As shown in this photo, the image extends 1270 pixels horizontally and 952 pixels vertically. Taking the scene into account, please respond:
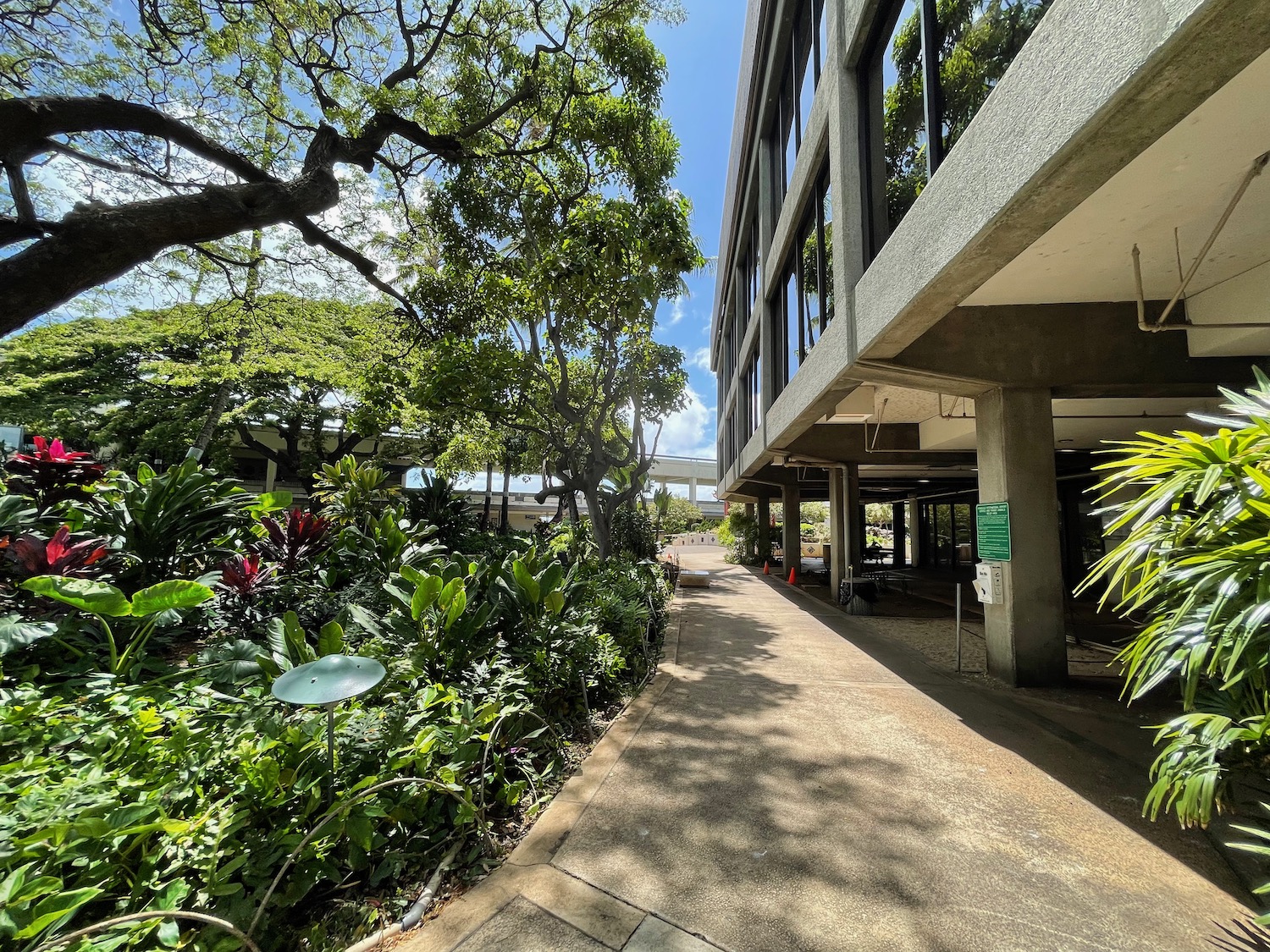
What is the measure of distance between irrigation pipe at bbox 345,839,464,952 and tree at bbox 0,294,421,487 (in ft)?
29.3

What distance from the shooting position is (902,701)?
4691 mm

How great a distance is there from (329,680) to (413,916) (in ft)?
3.41

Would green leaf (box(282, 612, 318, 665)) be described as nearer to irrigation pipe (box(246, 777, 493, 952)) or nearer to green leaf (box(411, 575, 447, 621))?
green leaf (box(411, 575, 447, 621))

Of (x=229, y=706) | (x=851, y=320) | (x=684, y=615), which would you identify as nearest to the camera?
(x=229, y=706)

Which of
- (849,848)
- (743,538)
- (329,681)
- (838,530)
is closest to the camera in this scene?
(329,681)

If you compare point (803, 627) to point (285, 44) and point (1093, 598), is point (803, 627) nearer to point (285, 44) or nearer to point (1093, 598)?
point (1093, 598)

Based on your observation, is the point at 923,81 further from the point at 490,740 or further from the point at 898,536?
the point at 898,536

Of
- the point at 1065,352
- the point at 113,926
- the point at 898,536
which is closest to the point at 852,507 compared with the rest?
the point at 1065,352

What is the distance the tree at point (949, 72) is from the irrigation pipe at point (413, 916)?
550 centimetres

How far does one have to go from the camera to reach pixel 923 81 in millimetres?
4141

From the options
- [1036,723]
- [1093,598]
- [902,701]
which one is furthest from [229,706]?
[1093,598]

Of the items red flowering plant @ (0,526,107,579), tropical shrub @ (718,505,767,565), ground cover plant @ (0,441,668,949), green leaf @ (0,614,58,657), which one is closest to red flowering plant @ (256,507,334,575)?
ground cover plant @ (0,441,668,949)

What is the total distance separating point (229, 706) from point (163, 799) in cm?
80

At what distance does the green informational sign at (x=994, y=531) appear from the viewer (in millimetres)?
5090
